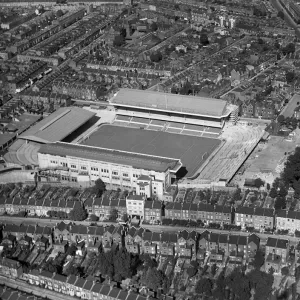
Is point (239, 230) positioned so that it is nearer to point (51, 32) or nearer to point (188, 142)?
point (188, 142)

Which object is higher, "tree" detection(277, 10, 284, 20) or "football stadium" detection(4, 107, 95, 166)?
"football stadium" detection(4, 107, 95, 166)

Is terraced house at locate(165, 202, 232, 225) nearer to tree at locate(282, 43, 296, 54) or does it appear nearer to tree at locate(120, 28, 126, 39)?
tree at locate(282, 43, 296, 54)

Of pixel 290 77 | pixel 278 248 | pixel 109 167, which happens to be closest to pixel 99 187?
pixel 109 167

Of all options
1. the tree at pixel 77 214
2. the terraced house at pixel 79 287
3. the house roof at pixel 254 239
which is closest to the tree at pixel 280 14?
the tree at pixel 77 214

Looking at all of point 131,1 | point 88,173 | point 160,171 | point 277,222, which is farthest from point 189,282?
point 131,1

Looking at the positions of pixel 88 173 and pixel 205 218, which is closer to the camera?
pixel 205 218

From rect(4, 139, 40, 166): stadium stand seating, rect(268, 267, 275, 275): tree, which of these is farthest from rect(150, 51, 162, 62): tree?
rect(268, 267, 275, 275): tree

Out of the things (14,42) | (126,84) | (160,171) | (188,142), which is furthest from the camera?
(14,42)

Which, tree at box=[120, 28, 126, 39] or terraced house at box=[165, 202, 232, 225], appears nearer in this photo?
terraced house at box=[165, 202, 232, 225]
